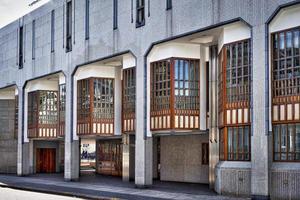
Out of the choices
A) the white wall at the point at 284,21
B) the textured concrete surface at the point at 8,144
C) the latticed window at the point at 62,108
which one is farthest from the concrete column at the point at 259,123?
the textured concrete surface at the point at 8,144

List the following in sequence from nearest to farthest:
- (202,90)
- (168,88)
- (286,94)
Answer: (286,94) < (168,88) < (202,90)

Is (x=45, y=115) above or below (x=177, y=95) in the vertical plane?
below

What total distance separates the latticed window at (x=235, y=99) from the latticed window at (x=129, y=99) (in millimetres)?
7288

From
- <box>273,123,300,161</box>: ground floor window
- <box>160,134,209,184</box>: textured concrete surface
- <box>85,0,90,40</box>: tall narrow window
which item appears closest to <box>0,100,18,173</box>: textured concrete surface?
<box>85,0,90,40</box>: tall narrow window

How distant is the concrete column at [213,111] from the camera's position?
26.0 metres

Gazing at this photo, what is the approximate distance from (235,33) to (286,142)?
5.14 meters

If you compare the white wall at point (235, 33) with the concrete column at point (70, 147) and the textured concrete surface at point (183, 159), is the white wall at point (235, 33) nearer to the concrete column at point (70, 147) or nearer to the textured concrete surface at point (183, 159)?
the textured concrete surface at point (183, 159)

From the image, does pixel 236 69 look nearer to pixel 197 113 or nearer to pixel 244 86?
pixel 244 86

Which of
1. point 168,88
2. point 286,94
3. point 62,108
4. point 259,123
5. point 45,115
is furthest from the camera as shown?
point 45,115

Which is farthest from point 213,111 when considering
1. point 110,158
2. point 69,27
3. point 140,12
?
point 110,158

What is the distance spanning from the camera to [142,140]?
1101 inches

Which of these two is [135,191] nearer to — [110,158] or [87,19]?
[87,19]

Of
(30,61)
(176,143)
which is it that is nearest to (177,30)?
(176,143)

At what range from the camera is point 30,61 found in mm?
40500
